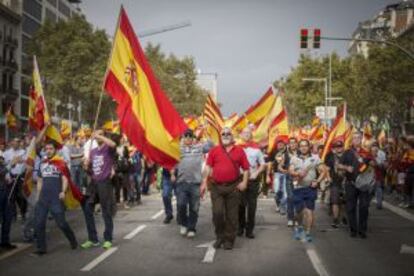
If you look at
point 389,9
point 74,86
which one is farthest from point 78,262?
point 389,9

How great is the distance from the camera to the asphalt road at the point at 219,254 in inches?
392

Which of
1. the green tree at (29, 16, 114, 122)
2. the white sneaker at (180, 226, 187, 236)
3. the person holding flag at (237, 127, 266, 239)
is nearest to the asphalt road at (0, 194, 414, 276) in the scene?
the white sneaker at (180, 226, 187, 236)

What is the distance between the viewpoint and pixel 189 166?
13789mm

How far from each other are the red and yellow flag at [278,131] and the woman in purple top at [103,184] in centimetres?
773

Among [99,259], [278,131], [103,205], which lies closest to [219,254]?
[99,259]

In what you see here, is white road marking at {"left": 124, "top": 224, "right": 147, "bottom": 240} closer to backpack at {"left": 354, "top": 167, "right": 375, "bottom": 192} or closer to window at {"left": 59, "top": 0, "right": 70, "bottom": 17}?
backpack at {"left": 354, "top": 167, "right": 375, "bottom": 192}

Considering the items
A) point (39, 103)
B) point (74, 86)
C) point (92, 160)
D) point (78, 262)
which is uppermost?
point (74, 86)

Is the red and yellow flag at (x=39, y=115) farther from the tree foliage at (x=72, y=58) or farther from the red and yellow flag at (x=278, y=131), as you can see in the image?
the tree foliage at (x=72, y=58)

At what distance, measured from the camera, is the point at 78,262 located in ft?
34.6

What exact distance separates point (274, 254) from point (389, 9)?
105736 mm

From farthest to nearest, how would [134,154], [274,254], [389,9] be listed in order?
[389,9] < [134,154] < [274,254]

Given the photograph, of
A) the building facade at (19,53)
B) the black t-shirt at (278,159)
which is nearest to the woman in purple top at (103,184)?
the black t-shirt at (278,159)

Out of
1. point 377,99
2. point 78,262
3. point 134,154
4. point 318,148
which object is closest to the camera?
point 78,262

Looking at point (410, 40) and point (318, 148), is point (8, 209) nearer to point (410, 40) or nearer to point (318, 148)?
point (318, 148)
